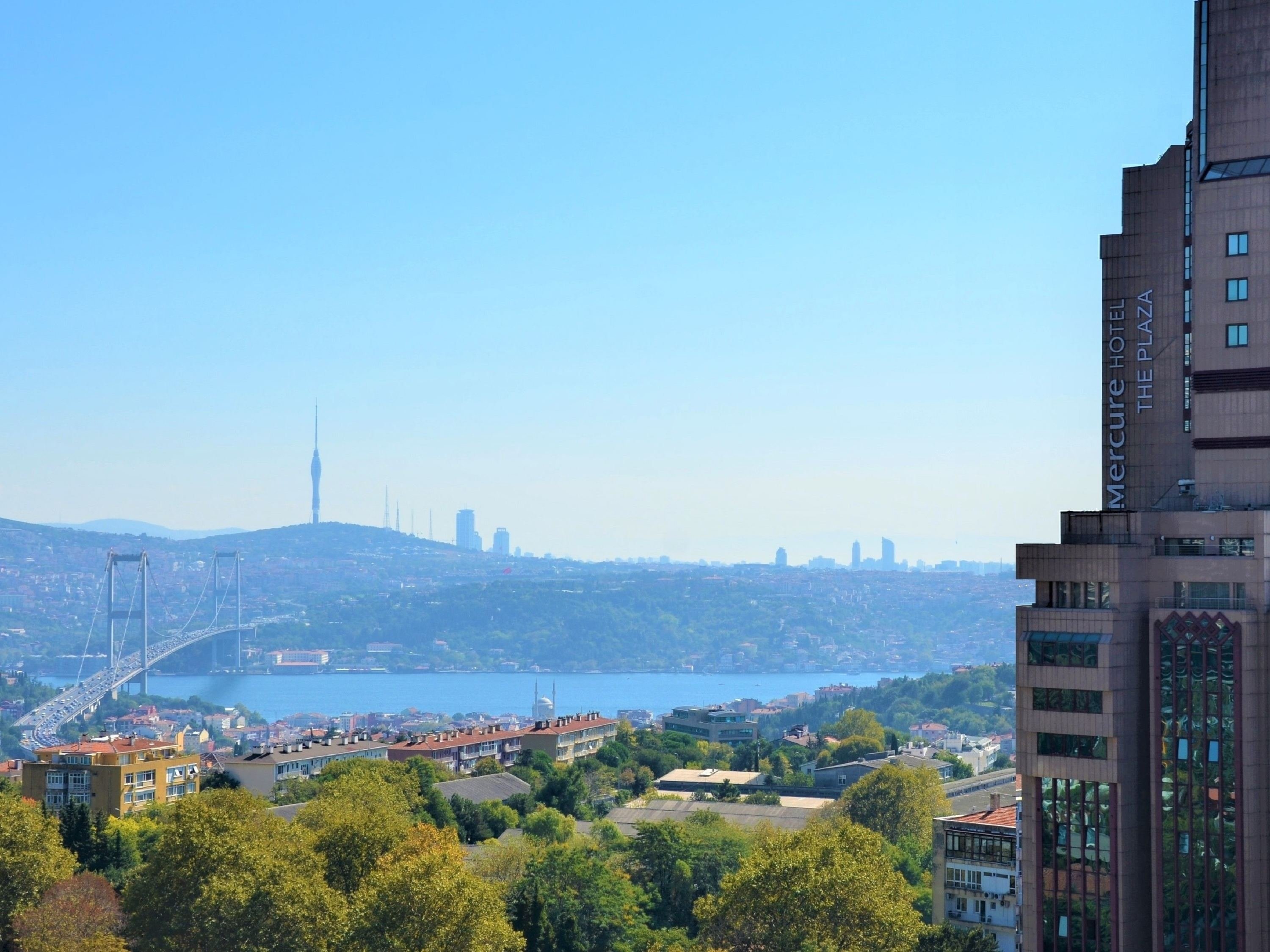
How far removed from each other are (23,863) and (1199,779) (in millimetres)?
32778

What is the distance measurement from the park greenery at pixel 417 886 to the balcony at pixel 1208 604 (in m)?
15.0

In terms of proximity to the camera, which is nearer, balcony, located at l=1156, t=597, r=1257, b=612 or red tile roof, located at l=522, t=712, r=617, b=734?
balcony, located at l=1156, t=597, r=1257, b=612

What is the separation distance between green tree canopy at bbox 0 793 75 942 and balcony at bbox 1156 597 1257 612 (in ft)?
106

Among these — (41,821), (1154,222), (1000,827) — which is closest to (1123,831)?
(1154,222)

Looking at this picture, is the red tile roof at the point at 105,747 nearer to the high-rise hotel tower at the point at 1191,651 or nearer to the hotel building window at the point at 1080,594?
the hotel building window at the point at 1080,594

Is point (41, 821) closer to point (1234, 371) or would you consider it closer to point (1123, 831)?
point (1123, 831)

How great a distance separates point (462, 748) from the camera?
10700 cm

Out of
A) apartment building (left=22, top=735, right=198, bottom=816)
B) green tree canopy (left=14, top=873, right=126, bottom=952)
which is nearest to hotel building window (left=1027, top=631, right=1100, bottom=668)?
green tree canopy (left=14, top=873, right=126, bottom=952)

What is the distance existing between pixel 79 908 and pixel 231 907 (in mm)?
4863

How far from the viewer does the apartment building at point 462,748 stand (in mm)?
104625

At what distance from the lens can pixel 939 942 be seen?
44.3m

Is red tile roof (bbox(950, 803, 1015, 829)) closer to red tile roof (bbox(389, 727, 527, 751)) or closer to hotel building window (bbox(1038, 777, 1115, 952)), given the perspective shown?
hotel building window (bbox(1038, 777, 1115, 952))

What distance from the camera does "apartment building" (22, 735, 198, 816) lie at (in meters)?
81.6

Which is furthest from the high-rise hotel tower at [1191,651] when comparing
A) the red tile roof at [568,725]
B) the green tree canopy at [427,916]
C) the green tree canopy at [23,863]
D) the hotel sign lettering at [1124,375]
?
the red tile roof at [568,725]
